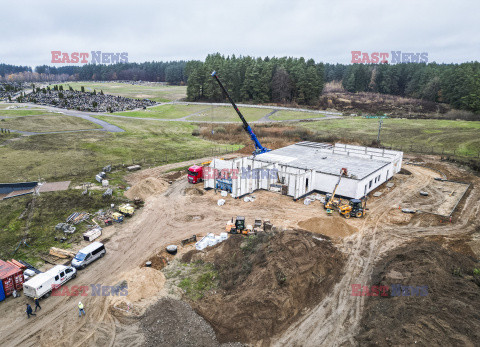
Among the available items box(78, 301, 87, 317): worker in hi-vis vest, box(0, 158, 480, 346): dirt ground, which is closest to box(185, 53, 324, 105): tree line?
box(0, 158, 480, 346): dirt ground

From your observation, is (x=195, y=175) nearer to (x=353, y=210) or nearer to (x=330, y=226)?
(x=330, y=226)

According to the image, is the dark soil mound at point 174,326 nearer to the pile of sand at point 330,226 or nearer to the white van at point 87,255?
the white van at point 87,255

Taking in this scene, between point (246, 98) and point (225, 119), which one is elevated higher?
point (246, 98)

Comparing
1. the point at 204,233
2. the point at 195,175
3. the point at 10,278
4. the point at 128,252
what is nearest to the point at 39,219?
the point at 10,278

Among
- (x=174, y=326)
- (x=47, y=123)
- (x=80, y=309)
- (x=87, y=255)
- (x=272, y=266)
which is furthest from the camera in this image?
(x=47, y=123)

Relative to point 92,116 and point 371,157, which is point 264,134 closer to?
point 371,157

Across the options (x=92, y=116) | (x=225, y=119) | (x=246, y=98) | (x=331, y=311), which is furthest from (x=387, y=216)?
(x=246, y=98)
